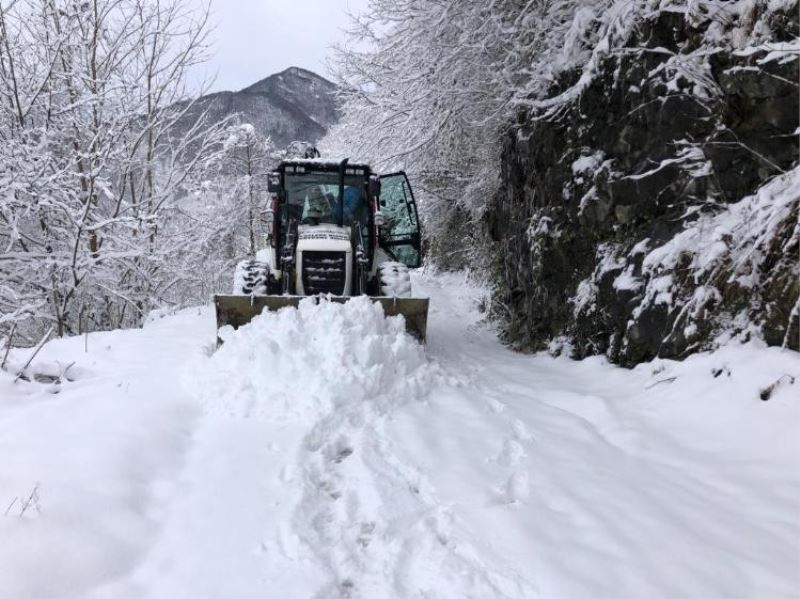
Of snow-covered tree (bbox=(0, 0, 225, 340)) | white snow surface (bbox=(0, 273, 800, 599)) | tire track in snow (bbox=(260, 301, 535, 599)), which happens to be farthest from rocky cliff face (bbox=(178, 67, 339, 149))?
tire track in snow (bbox=(260, 301, 535, 599))

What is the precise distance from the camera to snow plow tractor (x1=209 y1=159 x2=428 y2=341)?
20.2ft

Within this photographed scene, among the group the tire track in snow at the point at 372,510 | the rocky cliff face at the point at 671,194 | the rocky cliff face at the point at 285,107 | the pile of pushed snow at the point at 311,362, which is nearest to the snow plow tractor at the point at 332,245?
the pile of pushed snow at the point at 311,362

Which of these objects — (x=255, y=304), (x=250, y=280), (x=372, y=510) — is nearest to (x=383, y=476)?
(x=372, y=510)

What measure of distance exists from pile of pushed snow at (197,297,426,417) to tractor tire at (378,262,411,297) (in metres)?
0.79

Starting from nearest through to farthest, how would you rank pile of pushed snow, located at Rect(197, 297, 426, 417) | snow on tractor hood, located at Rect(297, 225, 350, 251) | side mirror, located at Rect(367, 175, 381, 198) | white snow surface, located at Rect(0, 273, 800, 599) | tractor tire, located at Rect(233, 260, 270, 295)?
1. white snow surface, located at Rect(0, 273, 800, 599)
2. pile of pushed snow, located at Rect(197, 297, 426, 417)
3. tractor tire, located at Rect(233, 260, 270, 295)
4. snow on tractor hood, located at Rect(297, 225, 350, 251)
5. side mirror, located at Rect(367, 175, 381, 198)

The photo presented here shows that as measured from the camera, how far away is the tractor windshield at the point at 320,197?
7.36 meters

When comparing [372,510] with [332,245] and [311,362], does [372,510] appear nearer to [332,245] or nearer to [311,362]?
[311,362]

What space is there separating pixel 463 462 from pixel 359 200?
4.90m

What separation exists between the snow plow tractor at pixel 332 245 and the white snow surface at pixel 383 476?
27.5 inches

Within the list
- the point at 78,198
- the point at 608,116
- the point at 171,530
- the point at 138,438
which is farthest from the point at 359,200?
the point at 171,530

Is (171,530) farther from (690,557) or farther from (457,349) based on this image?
(457,349)

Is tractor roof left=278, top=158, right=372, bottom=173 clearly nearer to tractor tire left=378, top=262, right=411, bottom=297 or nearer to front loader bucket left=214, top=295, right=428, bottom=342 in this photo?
tractor tire left=378, top=262, right=411, bottom=297

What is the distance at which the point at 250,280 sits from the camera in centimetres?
643

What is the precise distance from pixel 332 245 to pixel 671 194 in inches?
148
